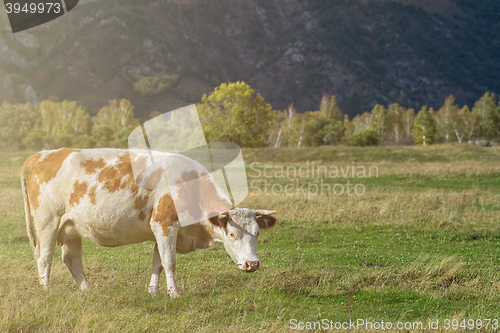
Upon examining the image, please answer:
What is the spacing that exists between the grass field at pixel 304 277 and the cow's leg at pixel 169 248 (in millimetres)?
240

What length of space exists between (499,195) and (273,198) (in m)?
11.6

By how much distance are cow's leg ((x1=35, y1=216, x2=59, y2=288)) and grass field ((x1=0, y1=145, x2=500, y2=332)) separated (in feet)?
1.17

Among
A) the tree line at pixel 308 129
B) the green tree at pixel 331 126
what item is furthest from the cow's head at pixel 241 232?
the green tree at pixel 331 126

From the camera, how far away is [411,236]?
46.3 feet

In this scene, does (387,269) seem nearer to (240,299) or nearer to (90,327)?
(240,299)

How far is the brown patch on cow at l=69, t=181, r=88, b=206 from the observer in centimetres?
766

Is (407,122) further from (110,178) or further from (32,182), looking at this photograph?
(32,182)

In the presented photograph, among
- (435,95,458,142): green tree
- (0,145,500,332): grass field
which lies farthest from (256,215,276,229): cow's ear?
(435,95,458,142): green tree

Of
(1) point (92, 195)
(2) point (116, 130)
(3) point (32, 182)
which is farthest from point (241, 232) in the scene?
(2) point (116, 130)

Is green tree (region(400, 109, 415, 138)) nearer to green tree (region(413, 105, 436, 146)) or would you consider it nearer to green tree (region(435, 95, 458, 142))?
green tree (region(435, 95, 458, 142))

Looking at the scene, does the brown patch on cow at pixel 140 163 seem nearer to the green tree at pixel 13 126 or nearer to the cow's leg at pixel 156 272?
the cow's leg at pixel 156 272

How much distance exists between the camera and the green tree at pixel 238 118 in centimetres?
6619

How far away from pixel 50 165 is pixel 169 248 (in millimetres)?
2967

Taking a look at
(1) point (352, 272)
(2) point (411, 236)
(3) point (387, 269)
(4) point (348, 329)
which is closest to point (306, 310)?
(4) point (348, 329)
